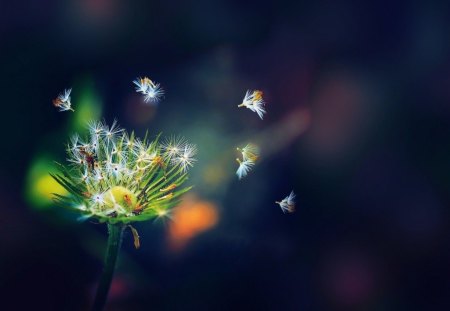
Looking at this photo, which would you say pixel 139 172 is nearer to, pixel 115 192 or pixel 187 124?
pixel 115 192

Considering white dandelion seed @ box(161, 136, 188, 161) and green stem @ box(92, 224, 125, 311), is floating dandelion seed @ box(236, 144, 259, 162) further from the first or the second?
green stem @ box(92, 224, 125, 311)

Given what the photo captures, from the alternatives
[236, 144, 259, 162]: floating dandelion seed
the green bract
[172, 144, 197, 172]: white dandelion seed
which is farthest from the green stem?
[236, 144, 259, 162]: floating dandelion seed

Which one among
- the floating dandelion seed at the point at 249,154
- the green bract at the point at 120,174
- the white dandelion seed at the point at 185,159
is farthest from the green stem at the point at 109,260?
the floating dandelion seed at the point at 249,154

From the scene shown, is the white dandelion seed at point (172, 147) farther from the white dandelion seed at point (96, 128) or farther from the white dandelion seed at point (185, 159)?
the white dandelion seed at point (96, 128)

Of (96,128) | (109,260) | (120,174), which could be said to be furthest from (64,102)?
(109,260)

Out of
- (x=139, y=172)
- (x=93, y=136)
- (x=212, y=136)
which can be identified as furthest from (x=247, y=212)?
(x=93, y=136)

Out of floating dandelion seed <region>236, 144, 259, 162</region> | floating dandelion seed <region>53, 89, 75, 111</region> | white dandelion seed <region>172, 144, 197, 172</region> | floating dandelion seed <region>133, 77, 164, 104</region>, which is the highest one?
floating dandelion seed <region>133, 77, 164, 104</region>
